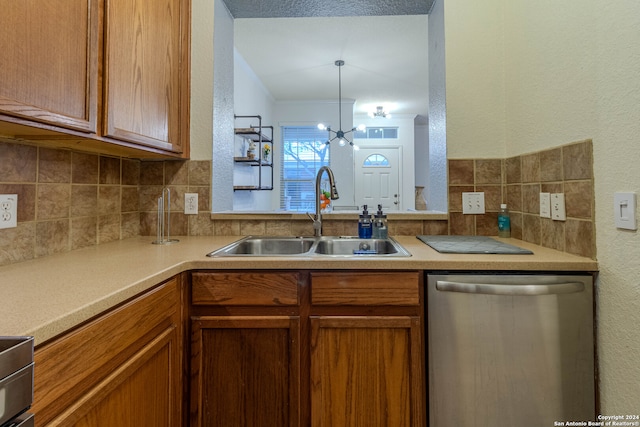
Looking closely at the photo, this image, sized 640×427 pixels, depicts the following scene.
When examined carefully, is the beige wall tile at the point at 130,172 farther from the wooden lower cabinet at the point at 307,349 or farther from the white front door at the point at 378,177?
the white front door at the point at 378,177

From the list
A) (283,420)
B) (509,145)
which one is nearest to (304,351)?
(283,420)

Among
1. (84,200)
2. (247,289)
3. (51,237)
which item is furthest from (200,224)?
(247,289)

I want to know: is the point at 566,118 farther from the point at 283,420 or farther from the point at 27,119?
the point at 27,119

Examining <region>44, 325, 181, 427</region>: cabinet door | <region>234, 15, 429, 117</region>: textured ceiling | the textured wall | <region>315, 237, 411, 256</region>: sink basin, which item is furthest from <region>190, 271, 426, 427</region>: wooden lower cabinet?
<region>234, 15, 429, 117</region>: textured ceiling

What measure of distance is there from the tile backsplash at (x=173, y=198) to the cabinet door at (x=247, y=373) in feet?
2.22

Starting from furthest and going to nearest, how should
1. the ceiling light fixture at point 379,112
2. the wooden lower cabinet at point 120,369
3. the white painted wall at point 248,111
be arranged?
the ceiling light fixture at point 379,112, the white painted wall at point 248,111, the wooden lower cabinet at point 120,369

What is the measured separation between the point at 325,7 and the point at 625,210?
181 cm

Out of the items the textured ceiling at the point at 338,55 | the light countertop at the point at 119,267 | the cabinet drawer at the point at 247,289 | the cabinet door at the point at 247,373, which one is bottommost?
the cabinet door at the point at 247,373

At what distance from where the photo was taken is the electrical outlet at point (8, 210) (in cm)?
105

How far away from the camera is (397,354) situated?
44.1 inches

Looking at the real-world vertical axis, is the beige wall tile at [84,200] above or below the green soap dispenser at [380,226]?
above

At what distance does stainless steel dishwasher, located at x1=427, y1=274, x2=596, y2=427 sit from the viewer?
104 centimetres

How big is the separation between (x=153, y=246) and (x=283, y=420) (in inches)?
35.8

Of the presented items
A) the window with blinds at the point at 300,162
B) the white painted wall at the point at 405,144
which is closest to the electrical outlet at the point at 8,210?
the window with blinds at the point at 300,162
